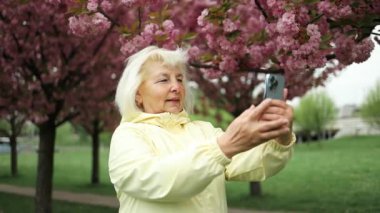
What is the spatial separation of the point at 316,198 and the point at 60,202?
19.0 ft

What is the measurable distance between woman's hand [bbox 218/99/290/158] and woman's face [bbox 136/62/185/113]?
1.71 feet

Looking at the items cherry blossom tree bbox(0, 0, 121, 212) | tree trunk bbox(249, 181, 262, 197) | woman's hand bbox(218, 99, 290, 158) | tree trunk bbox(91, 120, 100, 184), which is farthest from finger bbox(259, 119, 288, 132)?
tree trunk bbox(91, 120, 100, 184)

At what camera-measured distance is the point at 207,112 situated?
602 inches

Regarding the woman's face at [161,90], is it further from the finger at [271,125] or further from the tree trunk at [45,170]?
the tree trunk at [45,170]

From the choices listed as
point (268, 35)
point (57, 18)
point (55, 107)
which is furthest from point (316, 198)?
point (268, 35)

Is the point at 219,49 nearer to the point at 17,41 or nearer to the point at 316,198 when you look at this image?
the point at 17,41

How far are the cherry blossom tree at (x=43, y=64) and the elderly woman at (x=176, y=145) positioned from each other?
20.4 feet

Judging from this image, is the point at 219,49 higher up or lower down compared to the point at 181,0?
lower down

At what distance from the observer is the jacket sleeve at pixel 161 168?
5.19 feet

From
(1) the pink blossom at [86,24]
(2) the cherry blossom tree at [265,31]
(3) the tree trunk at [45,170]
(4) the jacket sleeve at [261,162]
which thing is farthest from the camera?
(3) the tree trunk at [45,170]

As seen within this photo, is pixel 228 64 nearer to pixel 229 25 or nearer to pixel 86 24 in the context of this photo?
pixel 229 25

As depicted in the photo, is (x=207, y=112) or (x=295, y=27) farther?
(x=207, y=112)

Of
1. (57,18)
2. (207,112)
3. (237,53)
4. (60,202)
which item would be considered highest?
(57,18)

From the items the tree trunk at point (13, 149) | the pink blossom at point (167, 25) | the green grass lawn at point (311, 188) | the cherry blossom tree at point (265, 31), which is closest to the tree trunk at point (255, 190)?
the green grass lawn at point (311, 188)
